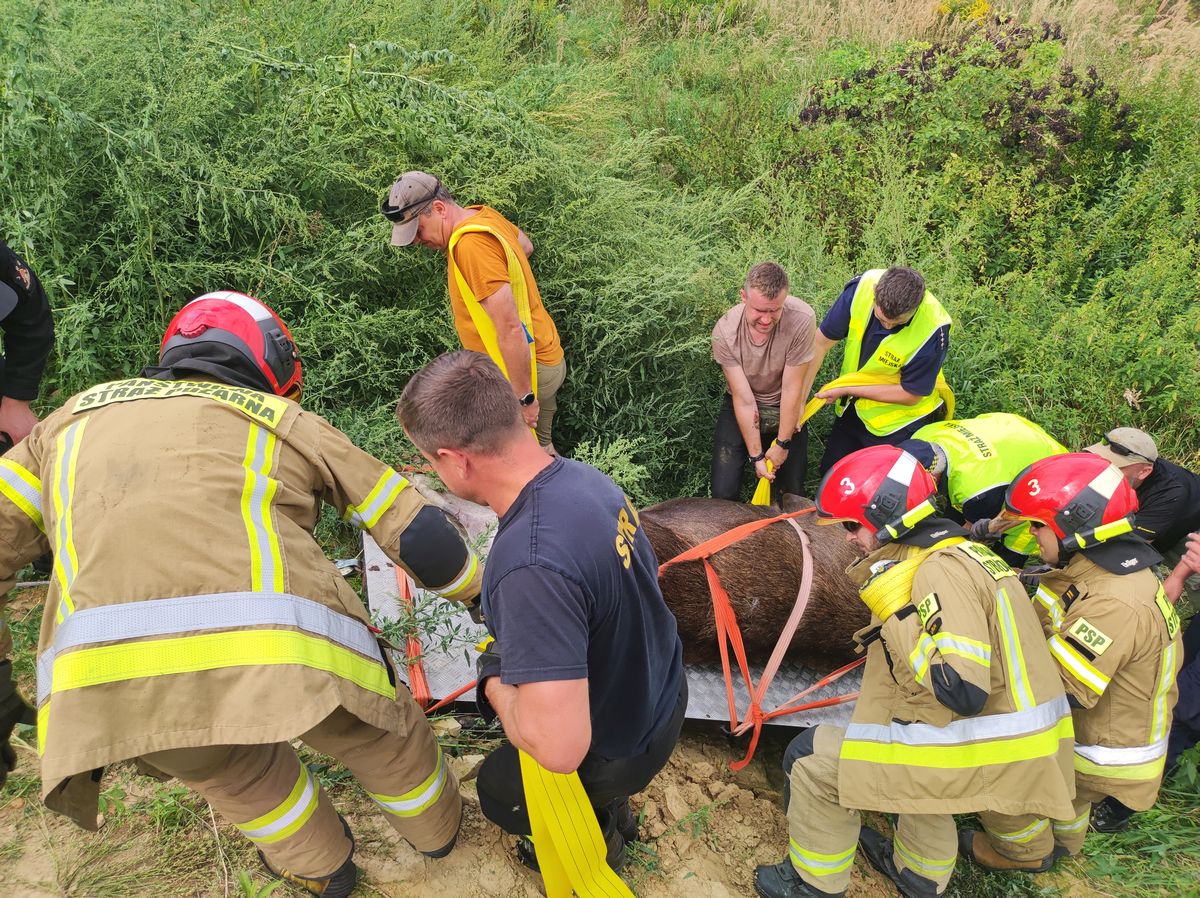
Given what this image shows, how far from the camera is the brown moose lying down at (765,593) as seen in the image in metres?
3.16

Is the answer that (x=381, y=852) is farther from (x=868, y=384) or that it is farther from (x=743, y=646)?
(x=868, y=384)

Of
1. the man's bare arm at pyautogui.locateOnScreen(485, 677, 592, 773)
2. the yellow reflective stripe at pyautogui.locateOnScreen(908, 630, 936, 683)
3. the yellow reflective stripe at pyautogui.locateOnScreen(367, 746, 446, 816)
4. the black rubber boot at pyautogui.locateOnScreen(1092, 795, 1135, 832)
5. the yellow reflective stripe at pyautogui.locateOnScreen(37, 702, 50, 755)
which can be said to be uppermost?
the man's bare arm at pyautogui.locateOnScreen(485, 677, 592, 773)

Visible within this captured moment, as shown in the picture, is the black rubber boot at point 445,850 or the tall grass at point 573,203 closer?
the black rubber boot at point 445,850

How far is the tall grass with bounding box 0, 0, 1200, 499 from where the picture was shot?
3.88 meters

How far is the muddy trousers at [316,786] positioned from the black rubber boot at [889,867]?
163 cm

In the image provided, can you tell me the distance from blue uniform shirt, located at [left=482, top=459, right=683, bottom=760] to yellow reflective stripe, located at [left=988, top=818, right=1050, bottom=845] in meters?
1.62

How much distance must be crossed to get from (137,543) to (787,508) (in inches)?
127

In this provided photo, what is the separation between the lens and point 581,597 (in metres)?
1.64

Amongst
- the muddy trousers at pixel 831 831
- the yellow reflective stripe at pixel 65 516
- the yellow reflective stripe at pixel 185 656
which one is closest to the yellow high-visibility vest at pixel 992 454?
the muddy trousers at pixel 831 831

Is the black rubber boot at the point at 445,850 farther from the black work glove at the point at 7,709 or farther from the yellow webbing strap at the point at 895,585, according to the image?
the yellow webbing strap at the point at 895,585

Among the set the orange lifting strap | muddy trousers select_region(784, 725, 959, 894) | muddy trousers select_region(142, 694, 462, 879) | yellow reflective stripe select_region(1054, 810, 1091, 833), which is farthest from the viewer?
the orange lifting strap

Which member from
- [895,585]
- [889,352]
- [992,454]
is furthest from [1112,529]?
[889,352]

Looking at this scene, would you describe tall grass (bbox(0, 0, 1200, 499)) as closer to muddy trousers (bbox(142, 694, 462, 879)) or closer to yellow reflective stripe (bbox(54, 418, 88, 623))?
muddy trousers (bbox(142, 694, 462, 879))

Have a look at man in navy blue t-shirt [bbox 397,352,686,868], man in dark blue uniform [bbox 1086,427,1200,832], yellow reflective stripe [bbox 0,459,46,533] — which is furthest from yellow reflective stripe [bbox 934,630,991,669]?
yellow reflective stripe [bbox 0,459,46,533]
